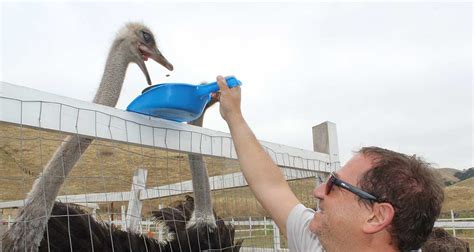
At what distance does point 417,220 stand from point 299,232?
0.65m

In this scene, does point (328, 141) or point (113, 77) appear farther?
point (328, 141)

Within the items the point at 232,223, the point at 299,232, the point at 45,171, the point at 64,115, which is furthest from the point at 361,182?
the point at 232,223

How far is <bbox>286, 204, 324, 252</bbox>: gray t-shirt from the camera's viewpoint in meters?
2.04

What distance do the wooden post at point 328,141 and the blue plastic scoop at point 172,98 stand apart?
4.74 feet

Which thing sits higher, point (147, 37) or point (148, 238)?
point (147, 37)

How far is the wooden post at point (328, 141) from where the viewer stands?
363 centimetres

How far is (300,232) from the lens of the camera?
2096 mm

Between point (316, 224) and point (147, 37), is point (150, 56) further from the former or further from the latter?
point (316, 224)

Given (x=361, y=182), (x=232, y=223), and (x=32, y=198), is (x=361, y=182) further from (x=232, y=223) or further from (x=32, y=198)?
(x=232, y=223)

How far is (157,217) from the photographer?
4.05 m

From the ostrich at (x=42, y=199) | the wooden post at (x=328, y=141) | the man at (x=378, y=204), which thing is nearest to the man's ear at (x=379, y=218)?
the man at (x=378, y=204)

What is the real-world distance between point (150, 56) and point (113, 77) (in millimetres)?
692

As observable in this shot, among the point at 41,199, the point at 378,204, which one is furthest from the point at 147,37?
the point at 378,204

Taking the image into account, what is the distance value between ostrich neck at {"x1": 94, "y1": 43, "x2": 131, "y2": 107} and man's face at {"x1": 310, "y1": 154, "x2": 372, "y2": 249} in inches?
70.1
